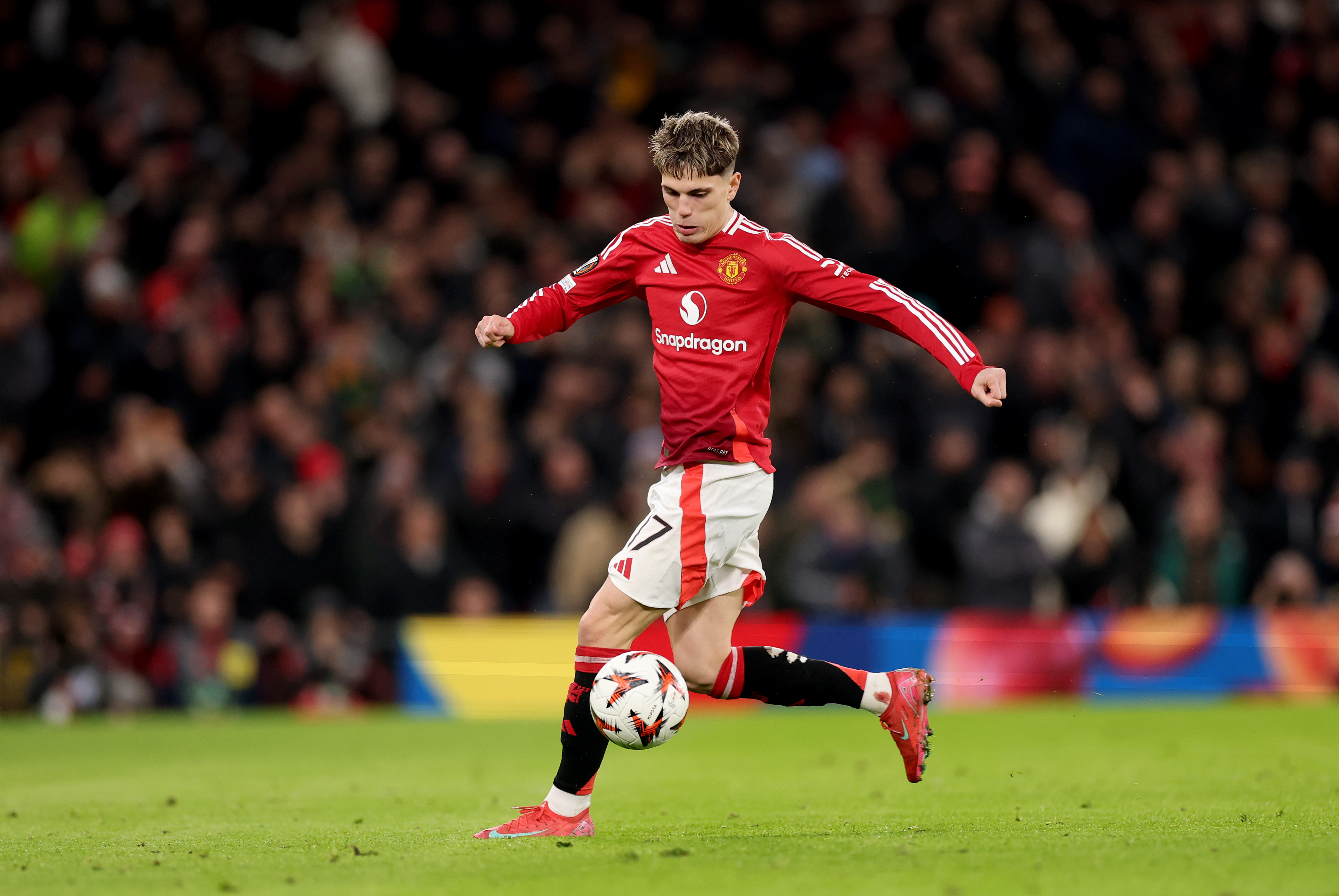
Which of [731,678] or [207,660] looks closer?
[731,678]

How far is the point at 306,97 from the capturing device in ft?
54.4

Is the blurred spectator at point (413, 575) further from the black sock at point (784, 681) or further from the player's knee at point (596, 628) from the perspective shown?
the player's knee at point (596, 628)

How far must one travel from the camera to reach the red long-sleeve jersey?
239 inches

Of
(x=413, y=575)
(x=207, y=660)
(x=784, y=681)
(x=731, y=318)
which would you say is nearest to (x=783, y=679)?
(x=784, y=681)

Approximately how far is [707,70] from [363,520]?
6.13m

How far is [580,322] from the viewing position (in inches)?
595

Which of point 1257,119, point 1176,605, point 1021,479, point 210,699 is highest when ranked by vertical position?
point 1257,119

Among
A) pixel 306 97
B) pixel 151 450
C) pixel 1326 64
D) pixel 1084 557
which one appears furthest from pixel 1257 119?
pixel 151 450

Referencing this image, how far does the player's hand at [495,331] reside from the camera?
6.05 metres

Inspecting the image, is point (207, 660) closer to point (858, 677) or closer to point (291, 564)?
point (291, 564)

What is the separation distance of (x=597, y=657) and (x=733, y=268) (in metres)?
1.56

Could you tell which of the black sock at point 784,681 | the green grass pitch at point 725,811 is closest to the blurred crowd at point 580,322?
the green grass pitch at point 725,811

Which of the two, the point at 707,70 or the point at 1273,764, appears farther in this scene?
the point at 707,70

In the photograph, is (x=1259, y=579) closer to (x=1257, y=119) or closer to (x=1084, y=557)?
(x=1084, y=557)
